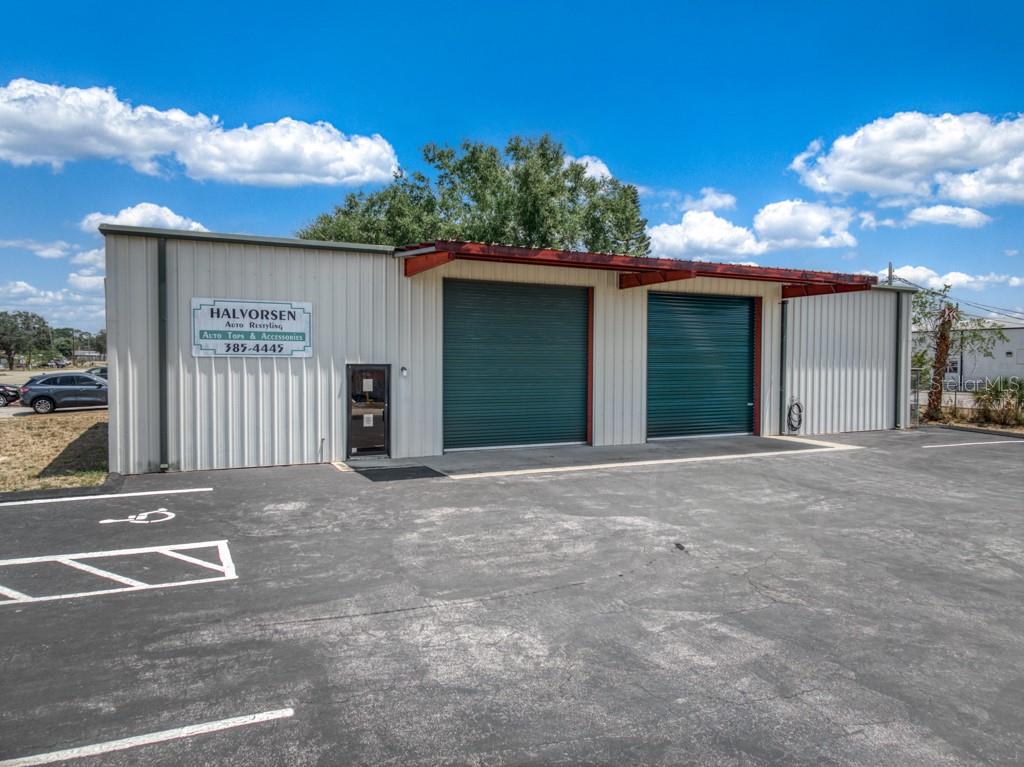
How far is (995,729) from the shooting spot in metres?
3.66

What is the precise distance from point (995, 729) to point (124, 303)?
1161cm

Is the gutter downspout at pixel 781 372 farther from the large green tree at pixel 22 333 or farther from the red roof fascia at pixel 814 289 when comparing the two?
the large green tree at pixel 22 333

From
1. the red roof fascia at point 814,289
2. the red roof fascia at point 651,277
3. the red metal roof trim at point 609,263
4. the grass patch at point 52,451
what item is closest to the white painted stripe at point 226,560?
the grass patch at point 52,451

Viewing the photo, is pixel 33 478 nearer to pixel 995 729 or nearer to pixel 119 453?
pixel 119 453

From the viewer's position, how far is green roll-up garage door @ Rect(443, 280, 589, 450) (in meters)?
13.8

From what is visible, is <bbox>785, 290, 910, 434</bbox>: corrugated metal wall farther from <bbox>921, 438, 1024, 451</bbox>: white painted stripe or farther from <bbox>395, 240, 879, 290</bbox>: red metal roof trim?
<bbox>921, 438, 1024, 451</bbox>: white painted stripe

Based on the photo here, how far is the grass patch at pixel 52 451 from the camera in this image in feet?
35.6

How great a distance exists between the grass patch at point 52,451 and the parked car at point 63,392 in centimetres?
201

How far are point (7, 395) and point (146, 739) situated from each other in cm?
2914

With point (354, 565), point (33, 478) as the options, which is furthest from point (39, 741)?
point (33, 478)

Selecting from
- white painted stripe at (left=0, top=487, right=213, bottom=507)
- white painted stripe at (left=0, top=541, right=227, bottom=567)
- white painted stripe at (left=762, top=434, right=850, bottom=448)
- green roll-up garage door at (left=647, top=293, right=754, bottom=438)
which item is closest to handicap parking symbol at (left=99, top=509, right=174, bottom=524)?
white painted stripe at (left=0, top=487, right=213, bottom=507)

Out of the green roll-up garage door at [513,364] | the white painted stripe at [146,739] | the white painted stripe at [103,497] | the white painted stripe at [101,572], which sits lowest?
the white painted stripe at [146,739]

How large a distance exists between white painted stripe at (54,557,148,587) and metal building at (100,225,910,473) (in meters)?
4.88

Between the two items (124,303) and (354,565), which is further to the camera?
(124,303)
